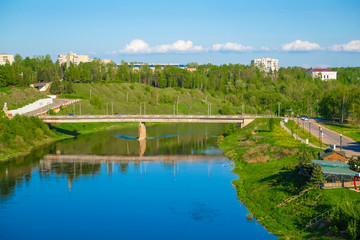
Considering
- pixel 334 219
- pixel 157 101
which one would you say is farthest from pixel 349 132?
pixel 157 101

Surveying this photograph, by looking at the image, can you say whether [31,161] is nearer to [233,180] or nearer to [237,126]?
[233,180]

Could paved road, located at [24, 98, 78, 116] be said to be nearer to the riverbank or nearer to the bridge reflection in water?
the riverbank

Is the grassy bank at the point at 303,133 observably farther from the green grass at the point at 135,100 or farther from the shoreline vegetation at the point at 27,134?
the green grass at the point at 135,100

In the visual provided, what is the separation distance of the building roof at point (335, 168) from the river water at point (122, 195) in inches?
419

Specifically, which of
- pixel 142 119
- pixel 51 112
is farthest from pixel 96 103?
pixel 142 119

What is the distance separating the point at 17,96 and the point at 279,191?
10750cm

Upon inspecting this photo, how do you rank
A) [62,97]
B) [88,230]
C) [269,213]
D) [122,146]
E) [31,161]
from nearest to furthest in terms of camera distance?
[88,230]
[269,213]
[31,161]
[122,146]
[62,97]

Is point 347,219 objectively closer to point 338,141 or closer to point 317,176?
point 317,176

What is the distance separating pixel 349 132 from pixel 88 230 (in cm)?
7812

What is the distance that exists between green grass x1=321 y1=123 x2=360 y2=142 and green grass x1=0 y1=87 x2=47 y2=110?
298 ft

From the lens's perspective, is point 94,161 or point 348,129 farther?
point 348,129

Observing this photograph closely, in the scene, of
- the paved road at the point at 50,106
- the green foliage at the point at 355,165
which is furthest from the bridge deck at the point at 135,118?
the green foliage at the point at 355,165

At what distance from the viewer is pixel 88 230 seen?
4822 cm

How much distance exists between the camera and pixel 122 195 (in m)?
61.5
